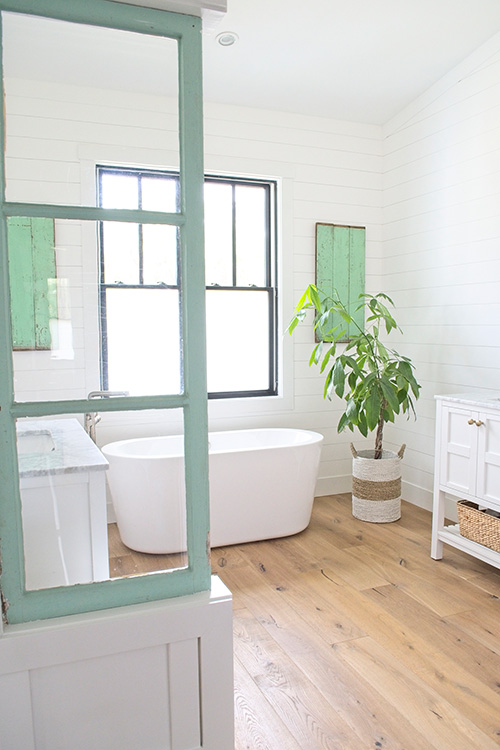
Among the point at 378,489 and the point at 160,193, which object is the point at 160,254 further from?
the point at 378,489

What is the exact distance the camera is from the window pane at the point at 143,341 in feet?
4.16

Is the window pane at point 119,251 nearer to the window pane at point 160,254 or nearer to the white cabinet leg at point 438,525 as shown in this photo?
the window pane at point 160,254

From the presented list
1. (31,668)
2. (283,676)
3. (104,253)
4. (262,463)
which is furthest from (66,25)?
(262,463)

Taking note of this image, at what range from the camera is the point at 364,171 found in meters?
4.40

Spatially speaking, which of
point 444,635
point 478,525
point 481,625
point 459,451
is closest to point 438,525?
point 478,525

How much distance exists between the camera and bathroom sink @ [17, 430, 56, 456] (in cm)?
121

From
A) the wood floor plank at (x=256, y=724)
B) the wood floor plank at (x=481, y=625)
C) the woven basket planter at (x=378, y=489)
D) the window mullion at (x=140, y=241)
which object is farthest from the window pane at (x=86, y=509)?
the woven basket planter at (x=378, y=489)

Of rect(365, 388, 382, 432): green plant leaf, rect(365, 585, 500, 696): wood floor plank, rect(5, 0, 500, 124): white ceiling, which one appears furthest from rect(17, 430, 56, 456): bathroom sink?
rect(365, 388, 382, 432): green plant leaf

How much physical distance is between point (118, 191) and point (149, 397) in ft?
1.50

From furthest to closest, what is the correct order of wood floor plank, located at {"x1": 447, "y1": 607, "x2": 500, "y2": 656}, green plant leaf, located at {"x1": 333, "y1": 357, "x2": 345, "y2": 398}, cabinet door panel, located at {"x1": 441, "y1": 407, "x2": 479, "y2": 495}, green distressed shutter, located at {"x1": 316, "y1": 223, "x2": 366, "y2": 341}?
green distressed shutter, located at {"x1": 316, "y1": 223, "x2": 366, "y2": 341}, green plant leaf, located at {"x1": 333, "y1": 357, "x2": 345, "y2": 398}, cabinet door panel, located at {"x1": 441, "y1": 407, "x2": 479, "y2": 495}, wood floor plank, located at {"x1": 447, "y1": 607, "x2": 500, "y2": 656}

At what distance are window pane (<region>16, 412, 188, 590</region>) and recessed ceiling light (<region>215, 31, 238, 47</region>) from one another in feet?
8.94

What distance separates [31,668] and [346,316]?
2892mm

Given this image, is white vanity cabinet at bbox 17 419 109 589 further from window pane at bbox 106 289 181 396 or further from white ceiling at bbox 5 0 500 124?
white ceiling at bbox 5 0 500 124

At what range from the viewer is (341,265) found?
4336 millimetres
